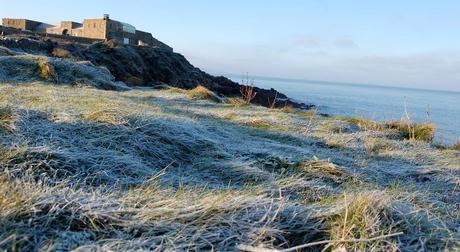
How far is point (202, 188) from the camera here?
11.0ft

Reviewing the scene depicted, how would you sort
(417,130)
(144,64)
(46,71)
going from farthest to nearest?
(144,64) → (46,71) → (417,130)

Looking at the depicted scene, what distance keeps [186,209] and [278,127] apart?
5056 mm

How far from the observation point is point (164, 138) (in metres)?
4.65

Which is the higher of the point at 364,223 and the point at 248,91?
the point at 248,91

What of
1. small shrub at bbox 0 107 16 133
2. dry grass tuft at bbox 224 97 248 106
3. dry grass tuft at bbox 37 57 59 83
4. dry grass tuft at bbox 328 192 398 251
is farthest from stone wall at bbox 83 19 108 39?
dry grass tuft at bbox 328 192 398 251

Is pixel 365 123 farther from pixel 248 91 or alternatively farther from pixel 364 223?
pixel 364 223

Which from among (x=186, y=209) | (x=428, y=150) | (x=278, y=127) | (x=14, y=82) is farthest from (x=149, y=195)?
(x=14, y=82)

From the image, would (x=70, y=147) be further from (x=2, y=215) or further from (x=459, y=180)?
(x=459, y=180)

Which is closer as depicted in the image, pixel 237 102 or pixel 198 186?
pixel 198 186

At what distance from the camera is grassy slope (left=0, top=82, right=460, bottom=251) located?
2258 millimetres

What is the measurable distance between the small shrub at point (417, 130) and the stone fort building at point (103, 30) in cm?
3842

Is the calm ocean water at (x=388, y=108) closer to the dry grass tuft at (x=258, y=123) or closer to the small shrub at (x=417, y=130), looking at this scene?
the small shrub at (x=417, y=130)

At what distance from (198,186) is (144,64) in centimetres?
2804

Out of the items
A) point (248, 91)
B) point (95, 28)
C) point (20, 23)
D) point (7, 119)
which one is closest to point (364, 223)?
point (7, 119)
